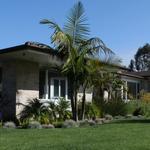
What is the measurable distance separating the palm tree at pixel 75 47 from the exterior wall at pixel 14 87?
107 inches

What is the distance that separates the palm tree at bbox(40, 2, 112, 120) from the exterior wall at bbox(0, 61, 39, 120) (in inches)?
107

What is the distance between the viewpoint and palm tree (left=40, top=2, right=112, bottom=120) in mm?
19250

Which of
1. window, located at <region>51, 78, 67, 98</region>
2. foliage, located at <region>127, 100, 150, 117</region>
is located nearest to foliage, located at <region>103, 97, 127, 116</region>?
foliage, located at <region>127, 100, 150, 117</region>

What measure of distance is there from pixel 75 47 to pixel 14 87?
382cm

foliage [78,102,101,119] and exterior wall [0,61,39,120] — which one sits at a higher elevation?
exterior wall [0,61,39,120]

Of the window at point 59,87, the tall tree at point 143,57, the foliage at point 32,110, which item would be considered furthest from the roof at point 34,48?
the tall tree at point 143,57

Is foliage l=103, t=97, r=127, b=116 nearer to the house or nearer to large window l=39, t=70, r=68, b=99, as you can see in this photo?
large window l=39, t=70, r=68, b=99

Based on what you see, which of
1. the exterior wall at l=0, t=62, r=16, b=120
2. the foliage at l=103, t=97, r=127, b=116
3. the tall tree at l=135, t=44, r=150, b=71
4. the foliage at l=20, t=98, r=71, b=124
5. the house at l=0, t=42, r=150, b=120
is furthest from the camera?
the tall tree at l=135, t=44, r=150, b=71

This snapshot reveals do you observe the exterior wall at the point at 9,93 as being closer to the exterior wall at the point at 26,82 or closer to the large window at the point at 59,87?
the exterior wall at the point at 26,82

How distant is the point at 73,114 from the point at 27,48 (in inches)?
151

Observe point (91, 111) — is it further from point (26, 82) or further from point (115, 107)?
point (26, 82)

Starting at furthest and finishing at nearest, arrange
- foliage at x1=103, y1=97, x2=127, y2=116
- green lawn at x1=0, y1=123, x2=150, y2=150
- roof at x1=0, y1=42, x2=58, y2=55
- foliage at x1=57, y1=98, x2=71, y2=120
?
foliage at x1=103, y1=97, x2=127, y2=116 → foliage at x1=57, y1=98, x2=71, y2=120 → roof at x1=0, y1=42, x2=58, y2=55 → green lawn at x1=0, y1=123, x2=150, y2=150

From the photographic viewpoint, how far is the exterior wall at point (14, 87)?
21250mm

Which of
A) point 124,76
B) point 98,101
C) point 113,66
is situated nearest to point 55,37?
point 113,66
